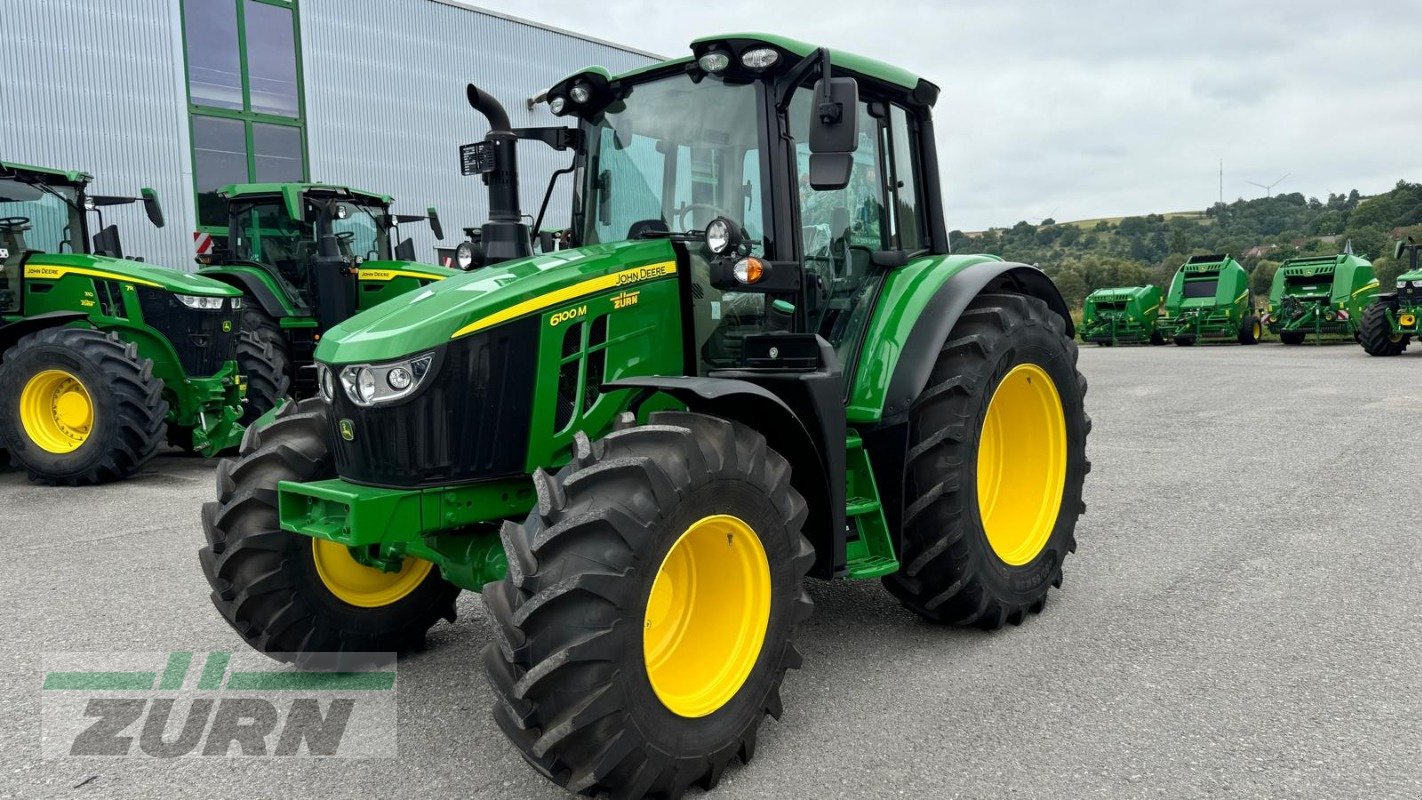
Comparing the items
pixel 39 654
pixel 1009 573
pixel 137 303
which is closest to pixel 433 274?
pixel 137 303

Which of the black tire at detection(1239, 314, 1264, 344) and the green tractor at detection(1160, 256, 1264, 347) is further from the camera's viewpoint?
the black tire at detection(1239, 314, 1264, 344)

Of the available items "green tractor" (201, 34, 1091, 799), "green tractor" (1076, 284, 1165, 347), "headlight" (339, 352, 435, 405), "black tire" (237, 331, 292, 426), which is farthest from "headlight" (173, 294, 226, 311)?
"green tractor" (1076, 284, 1165, 347)

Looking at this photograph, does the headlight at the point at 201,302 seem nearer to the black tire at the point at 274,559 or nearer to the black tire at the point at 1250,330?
the black tire at the point at 274,559

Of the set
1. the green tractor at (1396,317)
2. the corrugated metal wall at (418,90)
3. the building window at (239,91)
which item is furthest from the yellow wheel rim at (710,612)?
the green tractor at (1396,317)

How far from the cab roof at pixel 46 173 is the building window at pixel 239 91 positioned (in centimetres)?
676

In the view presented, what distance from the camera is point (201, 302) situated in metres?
8.70

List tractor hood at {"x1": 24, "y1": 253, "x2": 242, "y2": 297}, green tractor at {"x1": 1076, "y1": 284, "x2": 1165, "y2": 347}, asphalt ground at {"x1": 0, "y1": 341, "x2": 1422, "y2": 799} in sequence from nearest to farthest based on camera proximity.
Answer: asphalt ground at {"x1": 0, "y1": 341, "x2": 1422, "y2": 799} → tractor hood at {"x1": 24, "y1": 253, "x2": 242, "y2": 297} → green tractor at {"x1": 1076, "y1": 284, "x2": 1165, "y2": 347}

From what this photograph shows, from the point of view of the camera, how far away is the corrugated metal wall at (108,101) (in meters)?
13.6

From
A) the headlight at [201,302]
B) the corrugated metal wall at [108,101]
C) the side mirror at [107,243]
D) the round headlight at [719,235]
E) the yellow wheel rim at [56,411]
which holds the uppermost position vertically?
the corrugated metal wall at [108,101]

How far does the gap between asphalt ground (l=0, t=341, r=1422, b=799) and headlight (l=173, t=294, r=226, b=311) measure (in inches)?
91.7

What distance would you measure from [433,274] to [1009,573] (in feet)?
31.5

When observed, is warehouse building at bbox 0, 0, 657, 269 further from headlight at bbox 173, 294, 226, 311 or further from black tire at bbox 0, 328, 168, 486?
black tire at bbox 0, 328, 168, 486

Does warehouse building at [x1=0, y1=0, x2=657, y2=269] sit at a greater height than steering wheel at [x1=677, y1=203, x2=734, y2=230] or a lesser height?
greater

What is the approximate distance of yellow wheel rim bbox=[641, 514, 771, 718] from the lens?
2930 mm
